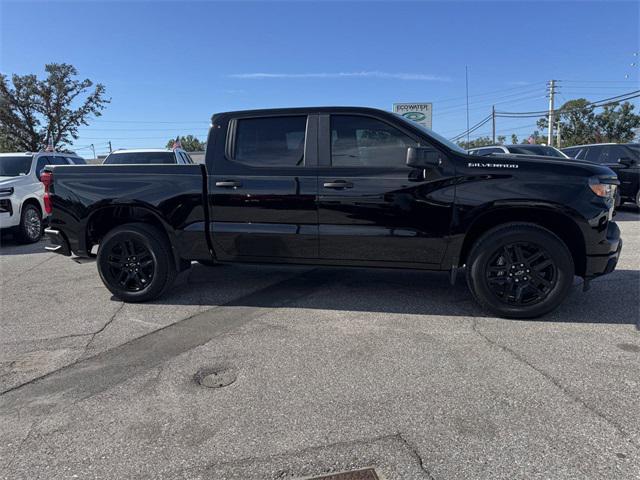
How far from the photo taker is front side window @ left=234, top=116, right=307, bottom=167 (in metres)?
4.63

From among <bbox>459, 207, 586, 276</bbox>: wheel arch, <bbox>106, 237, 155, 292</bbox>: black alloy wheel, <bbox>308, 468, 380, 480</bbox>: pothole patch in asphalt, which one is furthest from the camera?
<bbox>106, 237, 155, 292</bbox>: black alloy wheel

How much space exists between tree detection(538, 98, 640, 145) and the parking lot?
52481 millimetres

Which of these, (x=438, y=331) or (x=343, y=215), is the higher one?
(x=343, y=215)

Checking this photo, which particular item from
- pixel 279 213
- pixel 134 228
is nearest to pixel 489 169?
pixel 279 213

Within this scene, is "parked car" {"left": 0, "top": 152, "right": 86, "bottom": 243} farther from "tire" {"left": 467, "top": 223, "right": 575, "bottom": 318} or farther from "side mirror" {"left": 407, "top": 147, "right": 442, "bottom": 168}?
"tire" {"left": 467, "top": 223, "right": 575, "bottom": 318}

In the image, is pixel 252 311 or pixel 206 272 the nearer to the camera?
pixel 252 311

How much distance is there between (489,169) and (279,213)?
6.76 feet

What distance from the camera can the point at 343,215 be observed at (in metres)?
4.47

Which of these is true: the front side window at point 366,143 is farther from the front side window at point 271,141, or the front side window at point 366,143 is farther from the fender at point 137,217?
the fender at point 137,217

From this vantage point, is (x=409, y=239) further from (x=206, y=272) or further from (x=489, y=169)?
(x=206, y=272)

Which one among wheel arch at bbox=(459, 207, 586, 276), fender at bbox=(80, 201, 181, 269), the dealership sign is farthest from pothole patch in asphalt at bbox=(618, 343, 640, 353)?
the dealership sign

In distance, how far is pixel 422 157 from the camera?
4.10 m

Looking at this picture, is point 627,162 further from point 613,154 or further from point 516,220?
point 516,220

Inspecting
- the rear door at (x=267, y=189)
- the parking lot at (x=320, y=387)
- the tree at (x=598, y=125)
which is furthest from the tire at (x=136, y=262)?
the tree at (x=598, y=125)
